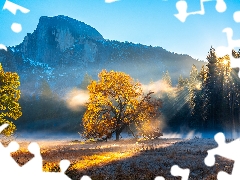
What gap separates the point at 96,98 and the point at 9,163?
28.3 metres

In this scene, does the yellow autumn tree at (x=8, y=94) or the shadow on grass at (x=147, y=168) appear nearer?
the shadow on grass at (x=147, y=168)

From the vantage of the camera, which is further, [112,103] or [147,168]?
[112,103]

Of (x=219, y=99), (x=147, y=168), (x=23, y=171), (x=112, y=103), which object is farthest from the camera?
(x=219, y=99)

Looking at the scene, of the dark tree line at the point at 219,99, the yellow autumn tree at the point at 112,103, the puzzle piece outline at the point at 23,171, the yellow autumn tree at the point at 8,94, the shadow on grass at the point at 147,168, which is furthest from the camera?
the dark tree line at the point at 219,99

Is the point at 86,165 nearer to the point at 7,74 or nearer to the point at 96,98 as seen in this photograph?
the point at 7,74

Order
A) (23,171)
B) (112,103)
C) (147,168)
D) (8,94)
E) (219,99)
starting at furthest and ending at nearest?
(219,99) → (112,103) → (8,94) → (147,168) → (23,171)

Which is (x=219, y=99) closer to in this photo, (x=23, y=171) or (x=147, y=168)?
(x=147, y=168)

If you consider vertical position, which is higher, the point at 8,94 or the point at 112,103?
the point at 8,94

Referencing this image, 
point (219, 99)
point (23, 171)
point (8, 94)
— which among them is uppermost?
point (8, 94)

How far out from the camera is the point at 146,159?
20062mm

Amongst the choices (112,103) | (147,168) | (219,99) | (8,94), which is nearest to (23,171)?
(147,168)

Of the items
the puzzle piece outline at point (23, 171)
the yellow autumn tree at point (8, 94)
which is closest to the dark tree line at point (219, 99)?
the yellow autumn tree at point (8, 94)

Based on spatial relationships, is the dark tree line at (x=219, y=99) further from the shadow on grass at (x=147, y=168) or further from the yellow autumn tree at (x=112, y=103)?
the shadow on grass at (x=147, y=168)

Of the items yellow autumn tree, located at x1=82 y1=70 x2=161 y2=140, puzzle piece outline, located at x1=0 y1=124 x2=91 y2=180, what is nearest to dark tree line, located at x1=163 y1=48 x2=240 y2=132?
yellow autumn tree, located at x1=82 y1=70 x2=161 y2=140
